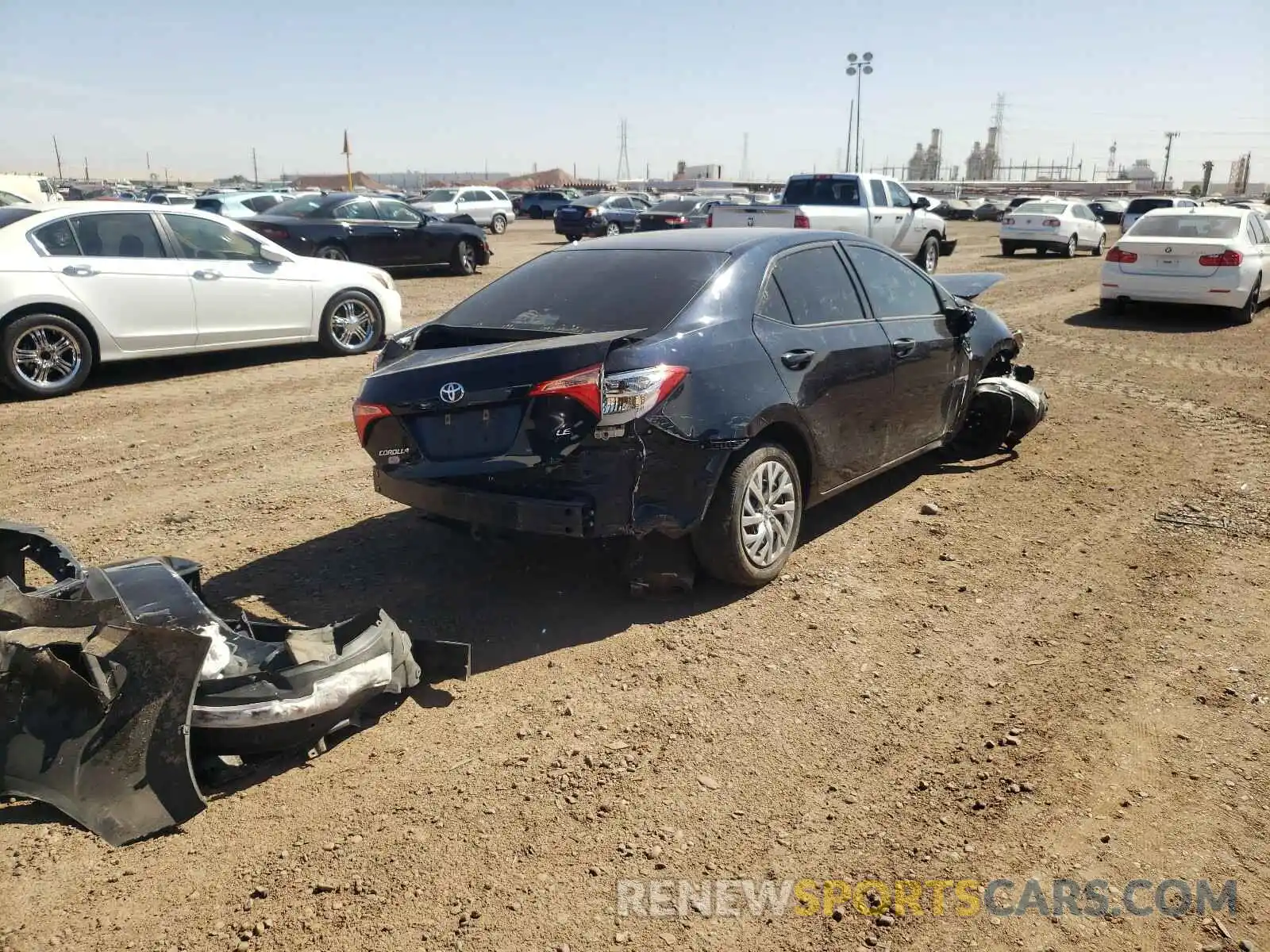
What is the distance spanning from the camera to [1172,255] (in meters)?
13.1

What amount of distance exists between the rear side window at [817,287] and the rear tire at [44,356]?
6.57 metres

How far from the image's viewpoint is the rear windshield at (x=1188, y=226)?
522 inches

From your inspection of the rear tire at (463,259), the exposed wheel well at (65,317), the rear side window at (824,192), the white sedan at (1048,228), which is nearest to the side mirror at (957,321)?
the exposed wheel well at (65,317)

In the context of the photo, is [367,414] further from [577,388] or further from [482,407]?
[577,388]

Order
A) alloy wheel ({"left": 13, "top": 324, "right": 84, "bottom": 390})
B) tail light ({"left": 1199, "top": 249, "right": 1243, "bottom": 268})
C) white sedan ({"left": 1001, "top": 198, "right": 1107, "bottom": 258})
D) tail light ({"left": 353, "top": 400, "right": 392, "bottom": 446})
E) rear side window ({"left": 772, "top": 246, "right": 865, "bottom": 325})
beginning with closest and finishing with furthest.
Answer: tail light ({"left": 353, "top": 400, "right": 392, "bottom": 446}), rear side window ({"left": 772, "top": 246, "right": 865, "bottom": 325}), alloy wheel ({"left": 13, "top": 324, "right": 84, "bottom": 390}), tail light ({"left": 1199, "top": 249, "right": 1243, "bottom": 268}), white sedan ({"left": 1001, "top": 198, "right": 1107, "bottom": 258})

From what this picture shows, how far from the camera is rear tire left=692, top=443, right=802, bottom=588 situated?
4.32m

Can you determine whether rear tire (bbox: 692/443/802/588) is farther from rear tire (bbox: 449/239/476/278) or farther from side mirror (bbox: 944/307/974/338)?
rear tire (bbox: 449/239/476/278)

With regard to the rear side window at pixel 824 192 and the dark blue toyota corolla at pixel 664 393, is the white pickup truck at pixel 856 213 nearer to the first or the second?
the rear side window at pixel 824 192

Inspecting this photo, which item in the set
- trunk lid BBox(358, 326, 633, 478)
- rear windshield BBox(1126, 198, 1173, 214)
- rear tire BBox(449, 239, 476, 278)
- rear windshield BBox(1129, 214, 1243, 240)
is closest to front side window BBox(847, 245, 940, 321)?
trunk lid BBox(358, 326, 633, 478)

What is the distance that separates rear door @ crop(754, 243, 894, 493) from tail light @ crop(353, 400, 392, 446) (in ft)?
5.70

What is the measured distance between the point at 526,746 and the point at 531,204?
49.1m

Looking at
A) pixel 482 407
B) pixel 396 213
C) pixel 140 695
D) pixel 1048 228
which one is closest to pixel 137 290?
pixel 482 407

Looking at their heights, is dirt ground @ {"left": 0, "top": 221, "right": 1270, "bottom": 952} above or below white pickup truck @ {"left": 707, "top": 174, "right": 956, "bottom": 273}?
below

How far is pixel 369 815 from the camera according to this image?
10.1 ft
